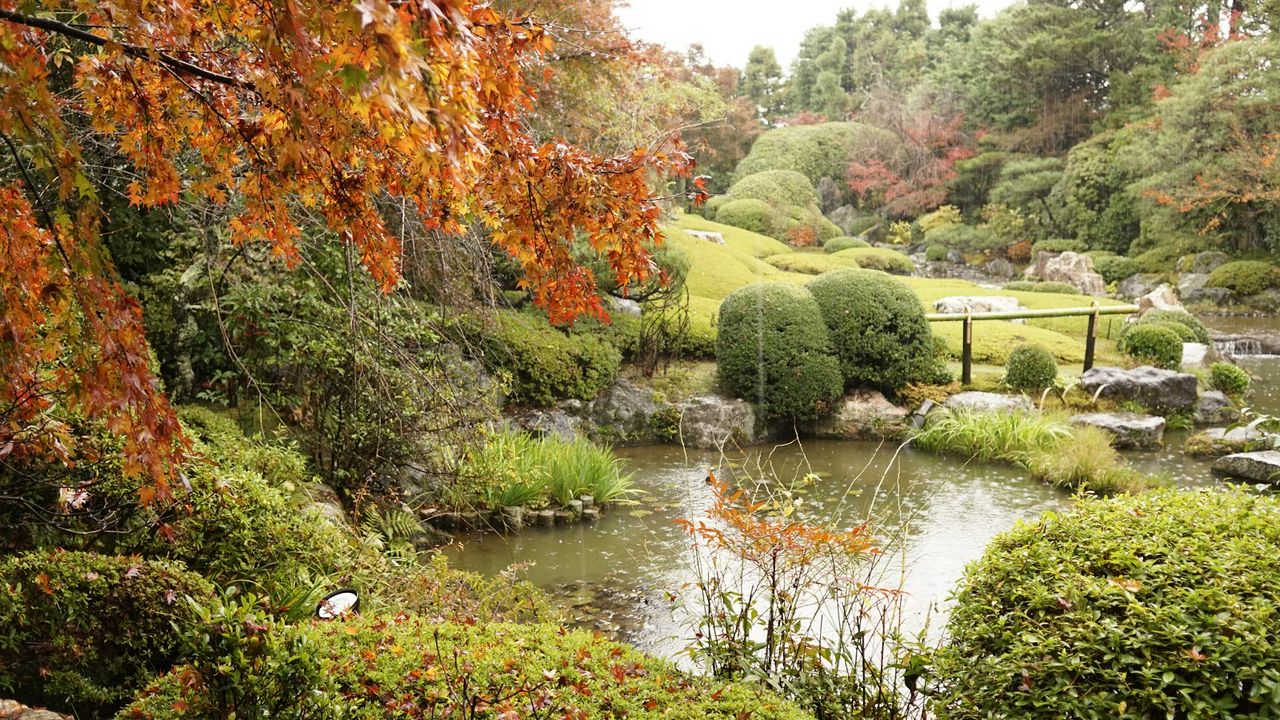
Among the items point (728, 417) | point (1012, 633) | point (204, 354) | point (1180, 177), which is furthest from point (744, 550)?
point (1180, 177)

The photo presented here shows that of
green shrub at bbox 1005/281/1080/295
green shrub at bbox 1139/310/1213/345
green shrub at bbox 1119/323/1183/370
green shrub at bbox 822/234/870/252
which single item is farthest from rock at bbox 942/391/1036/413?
green shrub at bbox 822/234/870/252

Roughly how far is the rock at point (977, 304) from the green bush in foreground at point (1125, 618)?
34.4 feet

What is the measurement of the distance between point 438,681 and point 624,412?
20.3ft

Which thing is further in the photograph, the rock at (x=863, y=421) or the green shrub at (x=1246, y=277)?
the green shrub at (x=1246, y=277)

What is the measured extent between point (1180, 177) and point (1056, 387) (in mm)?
10233

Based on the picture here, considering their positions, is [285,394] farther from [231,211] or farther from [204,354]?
[231,211]

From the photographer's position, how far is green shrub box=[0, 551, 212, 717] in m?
2.48

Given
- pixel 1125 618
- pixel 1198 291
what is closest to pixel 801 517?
pixel 1125 618

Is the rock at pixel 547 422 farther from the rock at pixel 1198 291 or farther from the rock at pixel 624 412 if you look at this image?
the rock at pixel 1198 291

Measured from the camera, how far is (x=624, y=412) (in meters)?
8.41

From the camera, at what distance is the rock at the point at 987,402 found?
28.4 feet

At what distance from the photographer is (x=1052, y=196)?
20.6 metres

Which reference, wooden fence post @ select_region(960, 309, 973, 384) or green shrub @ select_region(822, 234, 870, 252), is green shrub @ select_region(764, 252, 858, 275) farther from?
wooden fence post @ select_region(960, 309, 973, 384)

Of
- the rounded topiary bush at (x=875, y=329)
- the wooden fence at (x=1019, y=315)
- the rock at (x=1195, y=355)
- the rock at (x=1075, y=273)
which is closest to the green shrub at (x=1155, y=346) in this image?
the rock at (x=1195, y=355)
